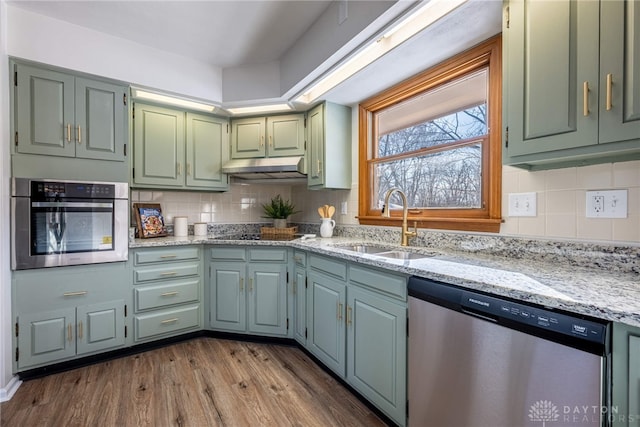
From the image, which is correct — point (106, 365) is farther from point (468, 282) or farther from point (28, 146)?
point (468, 282)

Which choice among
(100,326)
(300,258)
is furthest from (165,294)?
(300,258)

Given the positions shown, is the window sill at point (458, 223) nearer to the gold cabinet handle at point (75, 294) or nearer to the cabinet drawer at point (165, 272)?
the cabinet drawer at point (165, 272)

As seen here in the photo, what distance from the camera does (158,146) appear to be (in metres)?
2.67

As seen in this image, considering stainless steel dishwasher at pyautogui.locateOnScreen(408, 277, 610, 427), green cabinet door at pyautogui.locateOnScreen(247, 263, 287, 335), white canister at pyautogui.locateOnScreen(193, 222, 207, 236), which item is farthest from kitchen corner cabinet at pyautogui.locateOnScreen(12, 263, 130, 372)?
stainless steel dishwasher at pyautogui.locateOnScreen(408, 277, 610, 427)

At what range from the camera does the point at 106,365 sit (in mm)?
2207

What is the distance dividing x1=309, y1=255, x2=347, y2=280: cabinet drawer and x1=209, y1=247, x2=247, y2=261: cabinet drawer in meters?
0.72

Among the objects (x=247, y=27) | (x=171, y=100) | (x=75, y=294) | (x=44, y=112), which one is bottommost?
(x=75, y=294)

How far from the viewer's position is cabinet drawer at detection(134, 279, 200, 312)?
7.84 ft

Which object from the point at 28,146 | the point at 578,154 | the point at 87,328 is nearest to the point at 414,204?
the point at 578,154

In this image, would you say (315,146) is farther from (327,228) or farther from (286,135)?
(327,228)

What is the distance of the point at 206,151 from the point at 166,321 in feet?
5.36

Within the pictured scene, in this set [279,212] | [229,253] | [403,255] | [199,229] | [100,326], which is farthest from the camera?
[279,212]

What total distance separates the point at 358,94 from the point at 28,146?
249 cm

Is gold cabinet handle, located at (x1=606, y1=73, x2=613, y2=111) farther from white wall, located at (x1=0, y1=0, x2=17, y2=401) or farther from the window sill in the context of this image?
white wall, located at (x1=0, y1=0, x2=17, y2=401)
